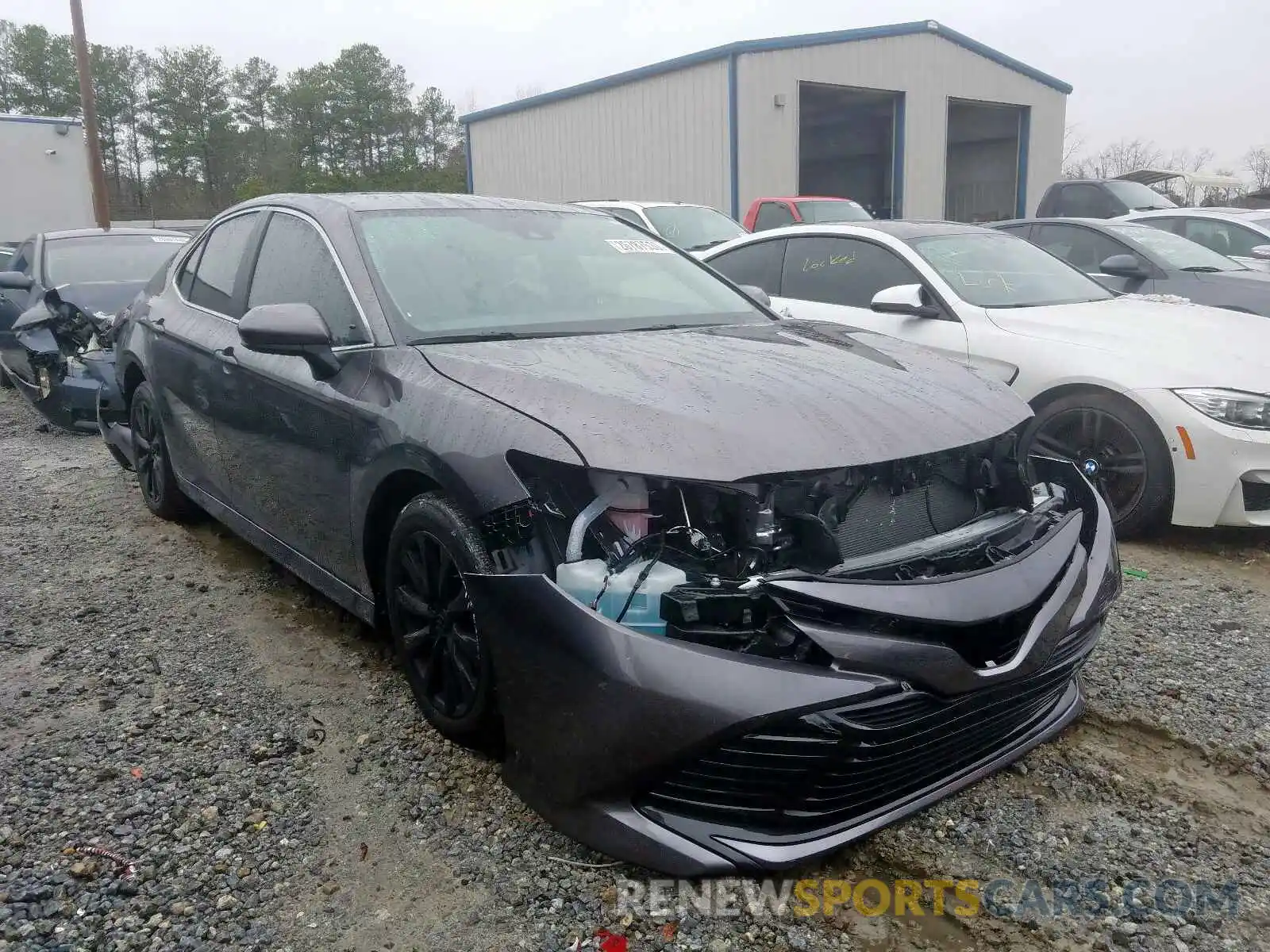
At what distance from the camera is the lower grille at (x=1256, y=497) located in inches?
165

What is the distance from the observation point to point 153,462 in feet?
16.2

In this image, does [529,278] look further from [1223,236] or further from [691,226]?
[1223,236]

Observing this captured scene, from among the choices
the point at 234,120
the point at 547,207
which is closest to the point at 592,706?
the point at 547,207

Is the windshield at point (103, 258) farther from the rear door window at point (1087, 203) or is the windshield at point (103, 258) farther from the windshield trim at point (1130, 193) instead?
the windshield trim at point (1130, 193)

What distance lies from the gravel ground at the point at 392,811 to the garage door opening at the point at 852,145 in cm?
1718

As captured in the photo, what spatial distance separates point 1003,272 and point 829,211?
761 cm

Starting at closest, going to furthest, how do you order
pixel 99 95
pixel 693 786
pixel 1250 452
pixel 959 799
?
pixel 693 786 < pixel 959 799 < pixel 1250 452 < pixel 99 95

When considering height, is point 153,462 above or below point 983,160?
below

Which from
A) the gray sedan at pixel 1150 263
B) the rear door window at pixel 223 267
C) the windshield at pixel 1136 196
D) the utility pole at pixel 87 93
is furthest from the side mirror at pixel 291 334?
the utility pole at pixel 87 93

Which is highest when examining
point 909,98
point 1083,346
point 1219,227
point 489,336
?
point 909,98

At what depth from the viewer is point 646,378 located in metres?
2.61

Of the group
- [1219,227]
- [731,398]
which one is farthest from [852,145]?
[731,398]

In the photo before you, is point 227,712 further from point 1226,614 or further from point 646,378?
point 1226,614

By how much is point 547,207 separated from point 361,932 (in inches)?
107
